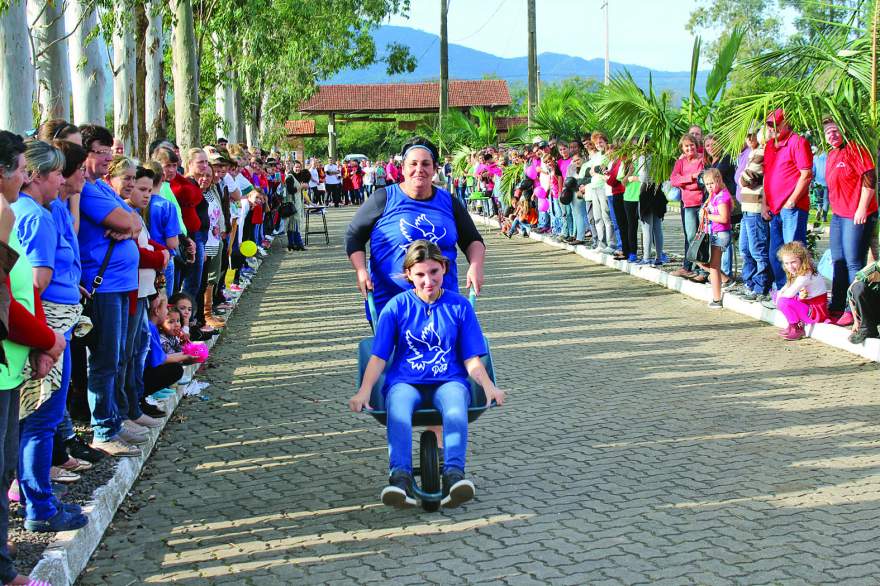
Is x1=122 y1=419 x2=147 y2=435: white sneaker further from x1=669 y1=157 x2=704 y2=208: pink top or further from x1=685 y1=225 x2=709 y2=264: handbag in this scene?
x1=669 y1=157 x2=704 y2=208: pink top

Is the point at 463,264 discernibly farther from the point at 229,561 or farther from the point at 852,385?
the point at 229,561

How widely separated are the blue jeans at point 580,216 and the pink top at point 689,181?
5128 mm

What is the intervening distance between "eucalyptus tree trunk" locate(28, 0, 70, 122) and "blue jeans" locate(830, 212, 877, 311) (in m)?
9.46

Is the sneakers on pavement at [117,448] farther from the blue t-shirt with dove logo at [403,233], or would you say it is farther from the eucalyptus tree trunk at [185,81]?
the eucalyptus tree trunk at [185,81]

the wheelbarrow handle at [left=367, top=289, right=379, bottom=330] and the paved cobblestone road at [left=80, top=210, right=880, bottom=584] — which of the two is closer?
the paved cobblestone road at [left=80, top=210, right=880, bottom=584]

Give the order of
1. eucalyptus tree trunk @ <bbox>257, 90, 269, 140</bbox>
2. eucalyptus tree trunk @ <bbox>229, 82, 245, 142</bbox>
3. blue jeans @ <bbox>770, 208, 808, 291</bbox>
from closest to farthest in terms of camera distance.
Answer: blue jeans @ <bbox>770, 208, 808, 291</bbox>
eucalyptus tree trunk @ <bbox>229, 82, 245, 142</bbox>
eucalyptus tree trunk @ <bbox>257, 90, 269, 140</bbox>

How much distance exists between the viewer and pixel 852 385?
872 cm

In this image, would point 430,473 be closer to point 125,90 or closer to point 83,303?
point 83,303

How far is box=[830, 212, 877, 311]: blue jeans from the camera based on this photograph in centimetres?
1052

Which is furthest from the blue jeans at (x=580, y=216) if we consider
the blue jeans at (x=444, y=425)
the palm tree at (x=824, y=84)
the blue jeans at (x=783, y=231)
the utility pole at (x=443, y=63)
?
the utility pole at (x=443, y=63)

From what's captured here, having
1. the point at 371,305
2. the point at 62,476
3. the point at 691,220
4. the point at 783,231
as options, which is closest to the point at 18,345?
the point at 62,476

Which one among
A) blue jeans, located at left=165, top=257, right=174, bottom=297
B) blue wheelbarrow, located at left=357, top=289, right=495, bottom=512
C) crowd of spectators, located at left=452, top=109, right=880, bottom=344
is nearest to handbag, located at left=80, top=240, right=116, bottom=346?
blue wheelbarrow, located at left=357, top=289, right=495, bottom=512

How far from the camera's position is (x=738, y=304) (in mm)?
12719

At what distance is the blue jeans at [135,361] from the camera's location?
7.34 m
